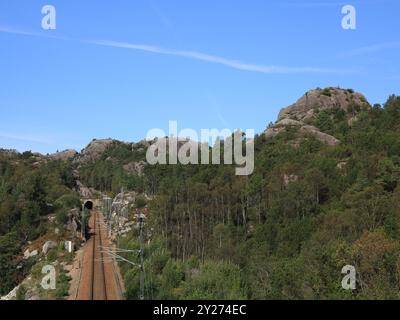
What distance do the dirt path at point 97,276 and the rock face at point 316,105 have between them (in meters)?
80.0

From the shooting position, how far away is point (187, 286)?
36.0 metres

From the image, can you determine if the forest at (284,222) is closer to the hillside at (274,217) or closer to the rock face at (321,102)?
the hillside at (274,217)

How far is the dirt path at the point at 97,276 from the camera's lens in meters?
40.9

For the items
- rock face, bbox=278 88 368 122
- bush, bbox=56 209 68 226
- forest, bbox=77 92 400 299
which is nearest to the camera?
forest, bbox=77 92 400 299

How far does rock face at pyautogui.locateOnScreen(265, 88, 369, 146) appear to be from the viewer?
462 feet

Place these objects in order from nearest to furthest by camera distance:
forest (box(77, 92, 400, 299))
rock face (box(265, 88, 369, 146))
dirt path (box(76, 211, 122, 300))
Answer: forest (box(77, 92, 400, 299)) → dirt path (box(76, 211, 122, 300)) → rock face (box(265, 88, 369, 146))

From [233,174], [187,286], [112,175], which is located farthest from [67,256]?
[112,175]

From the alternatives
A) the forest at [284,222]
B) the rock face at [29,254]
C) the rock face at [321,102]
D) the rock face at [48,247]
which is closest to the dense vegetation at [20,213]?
the rock face at [29,254]

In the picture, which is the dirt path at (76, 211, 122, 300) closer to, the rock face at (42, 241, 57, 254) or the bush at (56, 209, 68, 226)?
the rock face at (42, 241, 57, 254)

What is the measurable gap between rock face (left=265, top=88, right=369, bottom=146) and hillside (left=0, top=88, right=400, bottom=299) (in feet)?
22.3

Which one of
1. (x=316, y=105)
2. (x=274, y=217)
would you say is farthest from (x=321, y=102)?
(x=274, y=217)

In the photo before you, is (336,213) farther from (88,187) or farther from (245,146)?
(88,187)

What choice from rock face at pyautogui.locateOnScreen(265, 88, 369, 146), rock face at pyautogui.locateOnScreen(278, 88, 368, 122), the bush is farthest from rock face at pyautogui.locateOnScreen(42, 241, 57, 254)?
rock face at pyautogui.locateOnScreen(278, 88, 368, 122)

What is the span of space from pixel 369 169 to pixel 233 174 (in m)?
25.4
